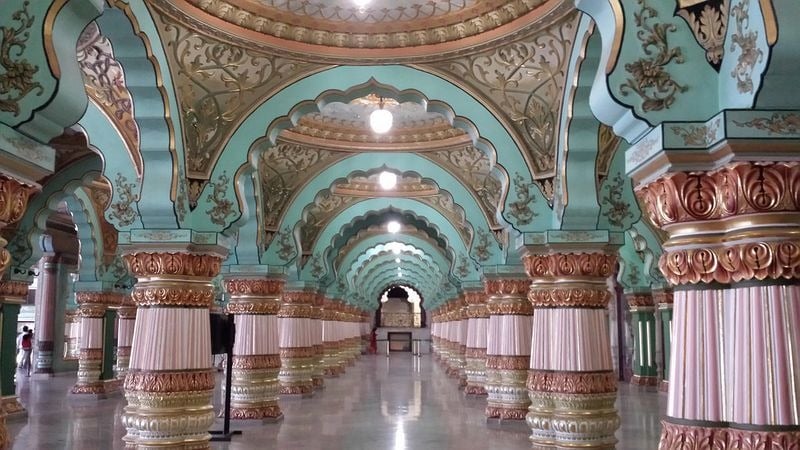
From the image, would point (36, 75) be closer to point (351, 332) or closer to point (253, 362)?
point (253, 362)

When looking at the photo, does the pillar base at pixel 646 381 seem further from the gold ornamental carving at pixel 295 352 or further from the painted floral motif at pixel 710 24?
the painted floral motif at pixel 710 24

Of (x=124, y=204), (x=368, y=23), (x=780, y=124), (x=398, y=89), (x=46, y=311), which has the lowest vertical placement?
(x=46, y=311)

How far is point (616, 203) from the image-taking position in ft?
28.2

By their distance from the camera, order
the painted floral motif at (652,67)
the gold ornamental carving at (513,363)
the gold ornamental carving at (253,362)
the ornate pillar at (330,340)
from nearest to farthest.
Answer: the painted floral motif at (652,67) < the gold ornamental carving at (513,363) < the gold ornamental carving at (253,362) < the ornate pillar at (330,340)

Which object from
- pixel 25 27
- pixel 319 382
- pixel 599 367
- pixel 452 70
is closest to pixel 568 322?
pixel 599 367

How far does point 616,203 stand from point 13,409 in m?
10.8

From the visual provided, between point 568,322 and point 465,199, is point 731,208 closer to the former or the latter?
point 568,322

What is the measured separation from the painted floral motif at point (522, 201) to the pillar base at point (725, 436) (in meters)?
5.23

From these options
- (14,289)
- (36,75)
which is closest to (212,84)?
(36,75)

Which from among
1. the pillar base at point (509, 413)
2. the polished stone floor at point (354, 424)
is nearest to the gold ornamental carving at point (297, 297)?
the polished stone floor at point (354, 424)

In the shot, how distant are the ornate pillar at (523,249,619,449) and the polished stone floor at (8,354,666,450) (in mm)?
1488

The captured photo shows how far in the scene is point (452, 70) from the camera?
9273mm

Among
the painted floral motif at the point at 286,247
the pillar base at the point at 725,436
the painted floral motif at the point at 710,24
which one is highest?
the painted floral motif at the point at 710,24

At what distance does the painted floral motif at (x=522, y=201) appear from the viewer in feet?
30.7
